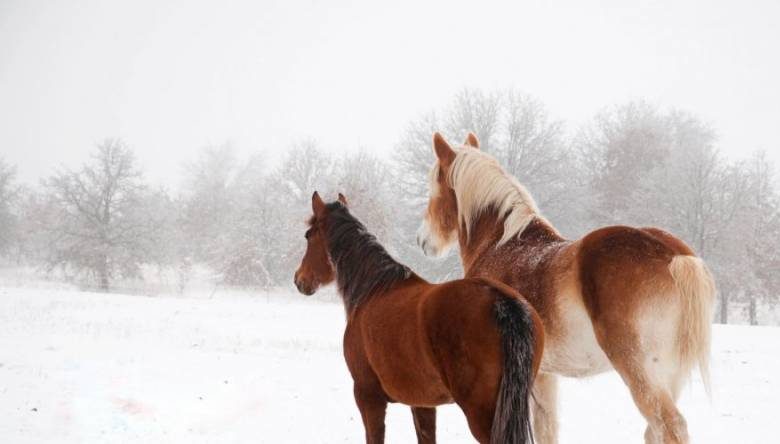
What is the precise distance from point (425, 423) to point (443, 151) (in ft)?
8.50

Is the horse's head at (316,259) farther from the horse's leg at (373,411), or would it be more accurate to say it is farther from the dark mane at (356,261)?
the horse's leg at (373,411)

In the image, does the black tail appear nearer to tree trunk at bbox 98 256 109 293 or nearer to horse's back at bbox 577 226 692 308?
horse's back at bbox 577 226 692 308

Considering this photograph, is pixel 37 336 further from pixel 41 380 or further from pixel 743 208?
pixel 743 208

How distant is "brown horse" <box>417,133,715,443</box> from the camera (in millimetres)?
3207

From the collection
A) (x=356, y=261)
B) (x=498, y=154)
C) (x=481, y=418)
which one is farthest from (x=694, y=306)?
(x=498, y=154)

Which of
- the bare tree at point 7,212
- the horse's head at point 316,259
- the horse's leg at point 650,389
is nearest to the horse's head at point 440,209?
the horse's head at point 316,259

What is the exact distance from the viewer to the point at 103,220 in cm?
3231

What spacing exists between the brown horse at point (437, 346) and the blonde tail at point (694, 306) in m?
1.01

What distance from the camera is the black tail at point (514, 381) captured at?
2646mm

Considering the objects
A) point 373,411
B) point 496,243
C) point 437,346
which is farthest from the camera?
point 496,243

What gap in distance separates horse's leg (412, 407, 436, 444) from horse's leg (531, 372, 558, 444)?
1.01 meters

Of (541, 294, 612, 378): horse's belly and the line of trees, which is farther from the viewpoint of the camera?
the line of trees

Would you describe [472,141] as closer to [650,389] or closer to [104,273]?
[650,389]

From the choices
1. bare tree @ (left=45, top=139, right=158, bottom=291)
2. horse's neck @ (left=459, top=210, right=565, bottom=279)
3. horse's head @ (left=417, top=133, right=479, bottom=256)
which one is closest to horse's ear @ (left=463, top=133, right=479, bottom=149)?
horse's head @ (left=417, top=133, right=479, bottom=256)
